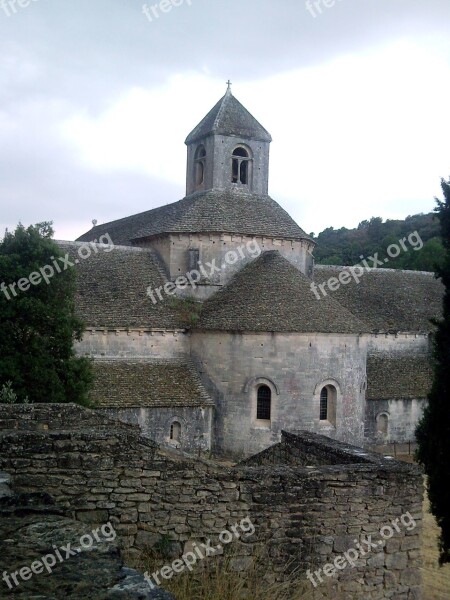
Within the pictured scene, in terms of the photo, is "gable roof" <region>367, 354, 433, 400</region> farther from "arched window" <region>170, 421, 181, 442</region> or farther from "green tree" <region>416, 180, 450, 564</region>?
"green tree" <region>416, 180, 450, 564</region>

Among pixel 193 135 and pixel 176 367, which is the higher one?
pixel 193 135

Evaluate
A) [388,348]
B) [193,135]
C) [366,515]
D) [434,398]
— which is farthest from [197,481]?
[193,135]

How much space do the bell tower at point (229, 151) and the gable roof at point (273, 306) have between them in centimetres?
532

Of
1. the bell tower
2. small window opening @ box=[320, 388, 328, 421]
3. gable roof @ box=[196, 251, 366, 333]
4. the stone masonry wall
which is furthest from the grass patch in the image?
the bell tower

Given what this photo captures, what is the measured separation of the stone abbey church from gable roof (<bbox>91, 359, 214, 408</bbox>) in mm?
47

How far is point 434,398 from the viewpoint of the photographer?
13891mm

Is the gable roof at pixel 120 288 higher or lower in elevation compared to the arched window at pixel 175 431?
higher

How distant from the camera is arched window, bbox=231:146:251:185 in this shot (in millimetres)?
28766

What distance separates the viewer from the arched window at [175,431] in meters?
21.8

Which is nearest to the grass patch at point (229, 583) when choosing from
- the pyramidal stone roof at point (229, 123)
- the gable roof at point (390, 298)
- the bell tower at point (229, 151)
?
the gable roof at point (390, 298)

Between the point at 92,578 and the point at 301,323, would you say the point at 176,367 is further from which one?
the point at 92,578

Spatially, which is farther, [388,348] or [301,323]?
[388,348]

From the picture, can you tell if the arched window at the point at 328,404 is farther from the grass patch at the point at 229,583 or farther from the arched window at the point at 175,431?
the grass patch at the point at 229,583

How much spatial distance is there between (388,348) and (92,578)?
1028 inches
